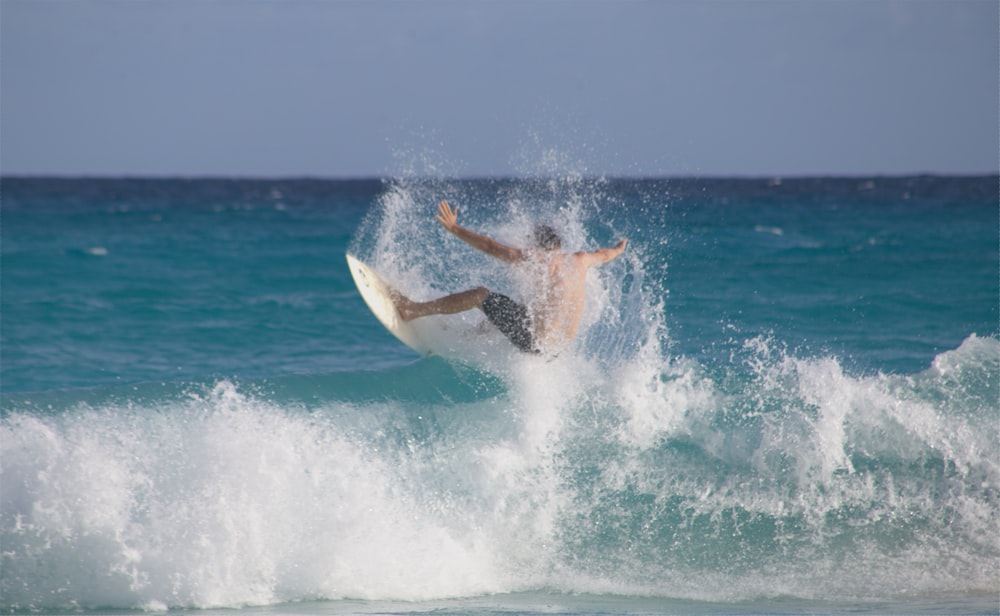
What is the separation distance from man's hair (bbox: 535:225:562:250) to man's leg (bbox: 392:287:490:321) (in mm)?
563

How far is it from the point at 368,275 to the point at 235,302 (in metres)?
7.16

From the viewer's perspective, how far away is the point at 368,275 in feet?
26.0

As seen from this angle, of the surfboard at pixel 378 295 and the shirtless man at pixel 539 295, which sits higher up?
the shirtless man at pixel 539 295

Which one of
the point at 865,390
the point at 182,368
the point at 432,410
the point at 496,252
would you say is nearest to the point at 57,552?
the point at 432,410

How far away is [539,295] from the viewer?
7258 millimetres

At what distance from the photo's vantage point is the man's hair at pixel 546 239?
23.9 ft

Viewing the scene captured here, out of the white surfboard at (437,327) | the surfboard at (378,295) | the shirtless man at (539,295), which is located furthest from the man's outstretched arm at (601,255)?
the surfboard at (378,295)

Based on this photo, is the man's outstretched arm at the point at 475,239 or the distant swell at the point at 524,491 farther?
the man's outstretched arm at the point at 475,239

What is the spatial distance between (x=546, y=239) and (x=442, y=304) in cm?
99

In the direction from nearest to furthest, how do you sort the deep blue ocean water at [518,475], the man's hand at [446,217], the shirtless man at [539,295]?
the deep blue ocean water at [518,475] < the man's hand at [446,217] < the shirtless man at [539,295]

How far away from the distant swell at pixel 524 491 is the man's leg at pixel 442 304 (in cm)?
63

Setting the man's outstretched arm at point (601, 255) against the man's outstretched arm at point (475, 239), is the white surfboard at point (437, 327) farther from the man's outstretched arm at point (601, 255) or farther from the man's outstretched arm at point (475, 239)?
the man's outstretched arm at point (601, 255)

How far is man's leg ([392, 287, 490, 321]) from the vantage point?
743 cm

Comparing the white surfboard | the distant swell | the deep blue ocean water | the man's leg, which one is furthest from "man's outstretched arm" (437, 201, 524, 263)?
the distant swell
